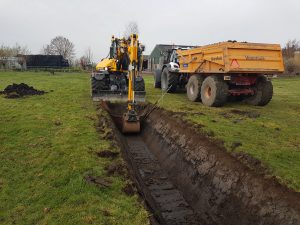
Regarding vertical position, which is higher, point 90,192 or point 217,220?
point 90,192

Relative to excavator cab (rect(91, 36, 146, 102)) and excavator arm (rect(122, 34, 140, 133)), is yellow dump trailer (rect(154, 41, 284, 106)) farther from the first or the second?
excavator arm (rect(122, 34, 140, 133))

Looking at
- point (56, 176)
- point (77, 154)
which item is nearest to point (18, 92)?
point (77, 154)

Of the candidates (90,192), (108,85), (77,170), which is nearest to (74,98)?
(108,85)

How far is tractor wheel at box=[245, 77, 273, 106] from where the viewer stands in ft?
40.4

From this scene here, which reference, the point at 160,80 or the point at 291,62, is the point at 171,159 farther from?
the point at 291,62

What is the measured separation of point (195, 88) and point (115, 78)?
3.70 metres

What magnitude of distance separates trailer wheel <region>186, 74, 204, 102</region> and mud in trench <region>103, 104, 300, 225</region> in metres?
3.68

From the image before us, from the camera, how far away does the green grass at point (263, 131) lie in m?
5.91

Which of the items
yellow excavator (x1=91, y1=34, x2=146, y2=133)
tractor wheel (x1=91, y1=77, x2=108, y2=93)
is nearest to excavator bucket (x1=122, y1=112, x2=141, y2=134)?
yellow excavator (x1=91, y1=34, x2=146, y2=133)

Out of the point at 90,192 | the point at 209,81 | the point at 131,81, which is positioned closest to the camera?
the point at 90,192

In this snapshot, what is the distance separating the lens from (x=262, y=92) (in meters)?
12.4

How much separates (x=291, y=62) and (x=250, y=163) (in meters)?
35.9

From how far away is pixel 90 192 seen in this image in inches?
199

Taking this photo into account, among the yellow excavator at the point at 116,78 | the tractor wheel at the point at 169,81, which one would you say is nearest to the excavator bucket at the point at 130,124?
the yellow excavator at the point at 116,78
